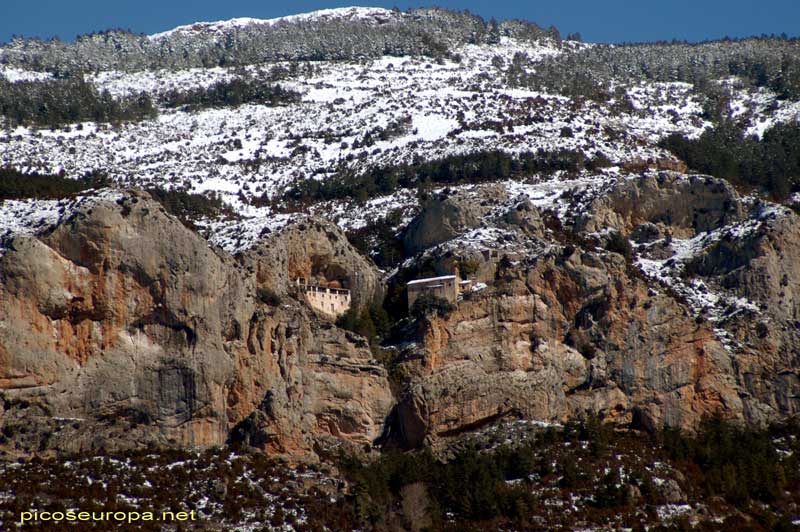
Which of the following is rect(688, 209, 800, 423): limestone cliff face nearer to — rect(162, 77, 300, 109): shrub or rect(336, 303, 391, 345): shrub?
rect(336, 303, 391, 345): shrub

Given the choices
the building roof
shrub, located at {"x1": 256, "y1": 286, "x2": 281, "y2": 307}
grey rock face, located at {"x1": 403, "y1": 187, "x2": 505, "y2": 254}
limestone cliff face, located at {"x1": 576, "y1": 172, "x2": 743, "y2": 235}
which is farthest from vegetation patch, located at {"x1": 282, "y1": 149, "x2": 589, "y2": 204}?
shrub, located at {"x1": 256, "y1": 286, "x2": 281, "y2": 307}

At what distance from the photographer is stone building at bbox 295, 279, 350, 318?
87.9 meters

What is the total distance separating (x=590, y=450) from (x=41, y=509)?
28116 mm

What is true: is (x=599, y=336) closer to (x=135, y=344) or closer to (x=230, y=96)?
(x=135, y=344)

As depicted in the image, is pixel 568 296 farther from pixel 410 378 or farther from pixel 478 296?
pixel 410 378

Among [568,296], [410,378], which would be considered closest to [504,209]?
[568,296]

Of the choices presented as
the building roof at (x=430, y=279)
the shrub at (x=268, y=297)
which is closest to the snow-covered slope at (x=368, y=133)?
the shrub at (x=268, y=297)

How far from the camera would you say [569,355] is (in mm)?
85938

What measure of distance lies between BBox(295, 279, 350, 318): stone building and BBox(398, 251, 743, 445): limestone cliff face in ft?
21.3

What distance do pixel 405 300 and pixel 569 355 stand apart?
10.3 m

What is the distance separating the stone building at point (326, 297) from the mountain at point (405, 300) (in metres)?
0.23

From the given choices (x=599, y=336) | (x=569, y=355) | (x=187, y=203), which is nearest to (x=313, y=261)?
(x=569, y=355)

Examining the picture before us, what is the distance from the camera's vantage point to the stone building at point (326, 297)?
289ft

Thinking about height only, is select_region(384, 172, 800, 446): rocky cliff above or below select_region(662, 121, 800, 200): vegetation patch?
below
